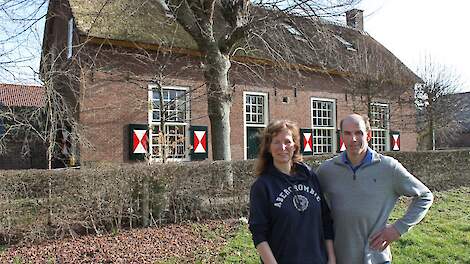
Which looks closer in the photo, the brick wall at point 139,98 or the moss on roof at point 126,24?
the moss on roof at point 126,24

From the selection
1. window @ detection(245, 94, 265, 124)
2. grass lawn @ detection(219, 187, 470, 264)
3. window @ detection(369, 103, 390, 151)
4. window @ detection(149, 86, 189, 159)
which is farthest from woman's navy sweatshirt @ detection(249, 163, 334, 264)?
window @ detection(369, 103, 390, 151)

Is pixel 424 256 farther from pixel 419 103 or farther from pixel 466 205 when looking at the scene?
pixel 419 103

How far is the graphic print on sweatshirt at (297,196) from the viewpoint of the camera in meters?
2.57

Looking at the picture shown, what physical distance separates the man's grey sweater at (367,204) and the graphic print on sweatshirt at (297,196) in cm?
23

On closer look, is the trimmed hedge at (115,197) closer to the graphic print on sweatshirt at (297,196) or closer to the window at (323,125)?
the graphic print on sweatshirt at (297,196)

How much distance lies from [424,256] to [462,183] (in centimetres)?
818

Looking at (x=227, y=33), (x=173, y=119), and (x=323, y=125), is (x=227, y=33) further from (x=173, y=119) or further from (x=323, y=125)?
(x=323, y=125)

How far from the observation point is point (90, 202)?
641 centimetres

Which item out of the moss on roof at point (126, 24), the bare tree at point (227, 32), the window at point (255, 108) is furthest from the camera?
the window at point (255, 108)

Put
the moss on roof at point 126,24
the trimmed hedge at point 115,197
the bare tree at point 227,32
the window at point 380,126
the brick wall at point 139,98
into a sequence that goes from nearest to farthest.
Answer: the trimmed hedge at point 115,197, the bare tree at point 227,32, the moss on roof at point 126,24, the brick wall at point 139,98, the window at point 380,126

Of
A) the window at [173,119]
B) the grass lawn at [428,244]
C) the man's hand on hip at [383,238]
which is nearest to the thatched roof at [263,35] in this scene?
the window at [173,119]

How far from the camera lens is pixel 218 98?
30.5 ft

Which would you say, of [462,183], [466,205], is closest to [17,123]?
[466,205]

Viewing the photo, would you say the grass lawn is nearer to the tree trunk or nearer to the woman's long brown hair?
the tree trunk
